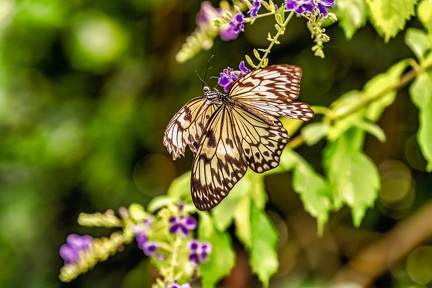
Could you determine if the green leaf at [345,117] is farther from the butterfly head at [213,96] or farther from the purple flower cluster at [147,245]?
the butterfly head at [213,96]

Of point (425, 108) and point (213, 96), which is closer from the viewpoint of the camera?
point (213, 96)

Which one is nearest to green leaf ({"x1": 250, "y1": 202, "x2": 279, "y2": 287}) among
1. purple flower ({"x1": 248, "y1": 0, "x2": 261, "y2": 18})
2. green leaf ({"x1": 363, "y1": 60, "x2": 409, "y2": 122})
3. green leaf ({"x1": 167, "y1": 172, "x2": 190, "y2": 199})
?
green leaf ({"x1": 167, "y1": 172, "x2": 190, "y2": 199})

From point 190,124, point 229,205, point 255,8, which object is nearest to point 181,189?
point 229,205

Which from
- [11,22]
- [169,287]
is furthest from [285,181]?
[169,287]

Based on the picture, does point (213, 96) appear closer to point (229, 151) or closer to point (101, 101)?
point (229, 151)

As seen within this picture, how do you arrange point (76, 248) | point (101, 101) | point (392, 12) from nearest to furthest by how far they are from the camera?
point (392, 12) < point (76, 248) < point (101, 101)
